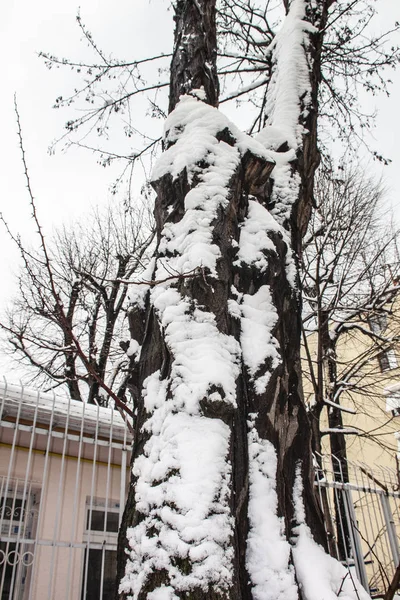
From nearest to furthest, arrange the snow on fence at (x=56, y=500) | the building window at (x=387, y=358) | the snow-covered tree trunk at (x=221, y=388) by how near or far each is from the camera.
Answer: the snow-covered tree trunk at (x=221, y=388) → the snow on fence at (x=56, y=500) → the building window at (x=387, y=358)

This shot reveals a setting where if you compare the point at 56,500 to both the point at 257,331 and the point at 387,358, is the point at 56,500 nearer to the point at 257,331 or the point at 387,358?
the point at 257,331

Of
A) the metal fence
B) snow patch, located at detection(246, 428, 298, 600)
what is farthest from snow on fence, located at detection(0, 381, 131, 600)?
snow patch, located at detection(246, 428, 298, 600)

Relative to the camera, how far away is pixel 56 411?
4.27 m

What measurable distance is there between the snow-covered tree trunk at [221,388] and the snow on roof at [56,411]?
2133mm

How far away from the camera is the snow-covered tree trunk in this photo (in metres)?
1.52

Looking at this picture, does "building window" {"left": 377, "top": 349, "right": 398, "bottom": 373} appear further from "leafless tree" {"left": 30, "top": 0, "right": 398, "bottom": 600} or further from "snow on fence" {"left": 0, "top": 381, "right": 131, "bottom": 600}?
"leafless tree" {"left": 30, "top": 0, "right": 398, "bottom": 600}

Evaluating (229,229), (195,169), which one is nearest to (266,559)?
(229,229)

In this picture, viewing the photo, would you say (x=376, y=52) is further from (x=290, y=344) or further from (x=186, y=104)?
(x=290, y=344)

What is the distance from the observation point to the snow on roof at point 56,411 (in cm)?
402

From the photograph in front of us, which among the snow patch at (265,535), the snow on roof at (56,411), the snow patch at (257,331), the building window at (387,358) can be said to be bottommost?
the snow patch at (265,535)

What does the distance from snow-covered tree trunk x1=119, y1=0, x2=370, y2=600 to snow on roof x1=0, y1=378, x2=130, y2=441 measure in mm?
2133

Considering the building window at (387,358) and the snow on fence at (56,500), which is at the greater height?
the building window at (387,358)

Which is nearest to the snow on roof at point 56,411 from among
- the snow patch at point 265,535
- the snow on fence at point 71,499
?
the snow on fence at point 71,499

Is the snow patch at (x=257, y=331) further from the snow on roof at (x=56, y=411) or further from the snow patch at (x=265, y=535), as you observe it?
the snow on roof at (x=56, y=411)
